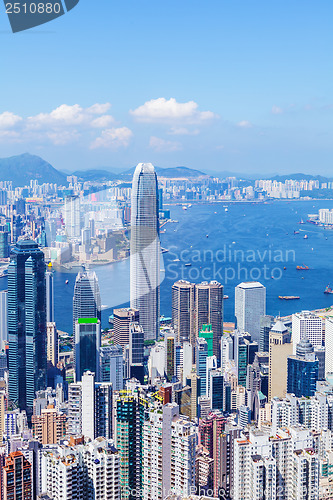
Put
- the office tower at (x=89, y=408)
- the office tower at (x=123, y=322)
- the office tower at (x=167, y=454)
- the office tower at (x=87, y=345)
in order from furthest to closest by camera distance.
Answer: the office tower at (x=123, y=322)
the office tower at (x=87, y=345)
the office tower at (x=89, y=408)
the office tower at (x=167, y=454)

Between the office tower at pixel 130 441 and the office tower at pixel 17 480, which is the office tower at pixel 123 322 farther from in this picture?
the office tower at pixel 17 480

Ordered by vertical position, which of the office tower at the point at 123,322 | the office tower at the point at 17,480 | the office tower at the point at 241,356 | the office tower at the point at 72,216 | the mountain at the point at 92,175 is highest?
the mountain at the point at 92,175

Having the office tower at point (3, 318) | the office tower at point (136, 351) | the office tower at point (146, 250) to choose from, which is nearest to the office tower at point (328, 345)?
the office tower at point (136, 351)

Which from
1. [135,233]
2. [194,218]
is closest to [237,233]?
[194,218]

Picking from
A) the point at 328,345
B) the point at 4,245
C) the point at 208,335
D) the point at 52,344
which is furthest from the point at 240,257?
the point at 52,344

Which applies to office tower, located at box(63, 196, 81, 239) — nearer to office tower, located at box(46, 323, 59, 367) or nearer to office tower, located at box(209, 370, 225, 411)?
office tower, located at box(46, 323, 59, 367)

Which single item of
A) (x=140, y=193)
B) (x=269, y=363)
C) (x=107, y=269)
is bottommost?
(x=269, y=363)

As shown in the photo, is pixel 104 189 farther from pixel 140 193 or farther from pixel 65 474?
pixel 65 474

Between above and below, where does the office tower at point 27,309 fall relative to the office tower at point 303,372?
above
